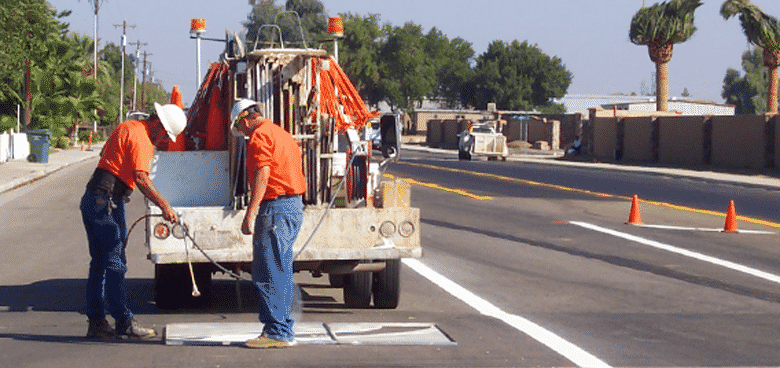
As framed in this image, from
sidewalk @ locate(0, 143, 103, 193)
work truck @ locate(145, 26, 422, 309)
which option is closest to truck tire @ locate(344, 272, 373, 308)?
work truck @ locate(145, 26, 422, 309)

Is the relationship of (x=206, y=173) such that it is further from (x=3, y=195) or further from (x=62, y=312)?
(x=3, y=195)

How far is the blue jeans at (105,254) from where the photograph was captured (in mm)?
7797

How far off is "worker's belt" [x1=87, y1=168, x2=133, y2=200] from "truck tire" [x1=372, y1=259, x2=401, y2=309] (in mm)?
2470

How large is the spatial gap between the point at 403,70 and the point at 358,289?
11569cm

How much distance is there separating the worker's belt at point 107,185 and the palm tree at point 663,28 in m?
49.2

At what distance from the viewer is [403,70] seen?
12425 cm

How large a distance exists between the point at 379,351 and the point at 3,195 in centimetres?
2048

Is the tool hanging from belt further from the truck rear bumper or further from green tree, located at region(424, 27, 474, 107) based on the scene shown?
green tree, located at region(424, 27, 474, 107)

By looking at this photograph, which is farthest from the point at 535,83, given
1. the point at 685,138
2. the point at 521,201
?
the point at 521,201

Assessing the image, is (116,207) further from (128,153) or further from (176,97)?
(176,97)

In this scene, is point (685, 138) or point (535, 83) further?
point (535, 83)

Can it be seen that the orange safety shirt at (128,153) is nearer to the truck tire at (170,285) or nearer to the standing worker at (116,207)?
the standing worker at (116,207)

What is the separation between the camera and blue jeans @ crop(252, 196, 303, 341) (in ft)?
24.4

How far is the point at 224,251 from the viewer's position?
855 cm
